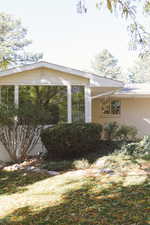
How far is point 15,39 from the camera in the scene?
23.2m

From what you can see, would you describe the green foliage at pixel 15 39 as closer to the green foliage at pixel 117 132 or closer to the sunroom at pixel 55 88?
the sunroom at pixel 55 88

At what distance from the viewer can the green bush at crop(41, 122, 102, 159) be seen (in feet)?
24.7

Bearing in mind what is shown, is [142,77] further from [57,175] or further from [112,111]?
[57,175]

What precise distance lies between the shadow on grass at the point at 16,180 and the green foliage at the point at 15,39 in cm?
1712

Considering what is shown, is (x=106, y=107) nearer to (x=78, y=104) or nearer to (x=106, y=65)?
(x=78, y=104)

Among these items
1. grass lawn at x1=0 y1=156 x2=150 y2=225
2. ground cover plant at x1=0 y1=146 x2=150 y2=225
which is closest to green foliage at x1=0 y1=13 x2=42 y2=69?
ground cover plant at x1=0 y1=146 x2=150 y2=225

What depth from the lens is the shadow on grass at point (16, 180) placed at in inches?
205

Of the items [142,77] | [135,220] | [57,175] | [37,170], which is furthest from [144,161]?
[142,77]

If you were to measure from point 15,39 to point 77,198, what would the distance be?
863 inches

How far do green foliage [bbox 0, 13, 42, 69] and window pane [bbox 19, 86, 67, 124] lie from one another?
46.6 feet

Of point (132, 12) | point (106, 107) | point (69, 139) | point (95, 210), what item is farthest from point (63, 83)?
point (95, 210)

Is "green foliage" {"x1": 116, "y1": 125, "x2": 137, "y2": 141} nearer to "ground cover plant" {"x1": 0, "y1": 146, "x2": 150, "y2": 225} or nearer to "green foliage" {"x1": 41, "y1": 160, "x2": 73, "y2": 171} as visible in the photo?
"ground cover plant" {"x1": 0, "y1": 146, "x2": 150, "y2": 225}

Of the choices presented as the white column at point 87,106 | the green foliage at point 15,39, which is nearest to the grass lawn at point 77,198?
the white column at point 87,106

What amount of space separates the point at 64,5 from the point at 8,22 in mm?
17661
